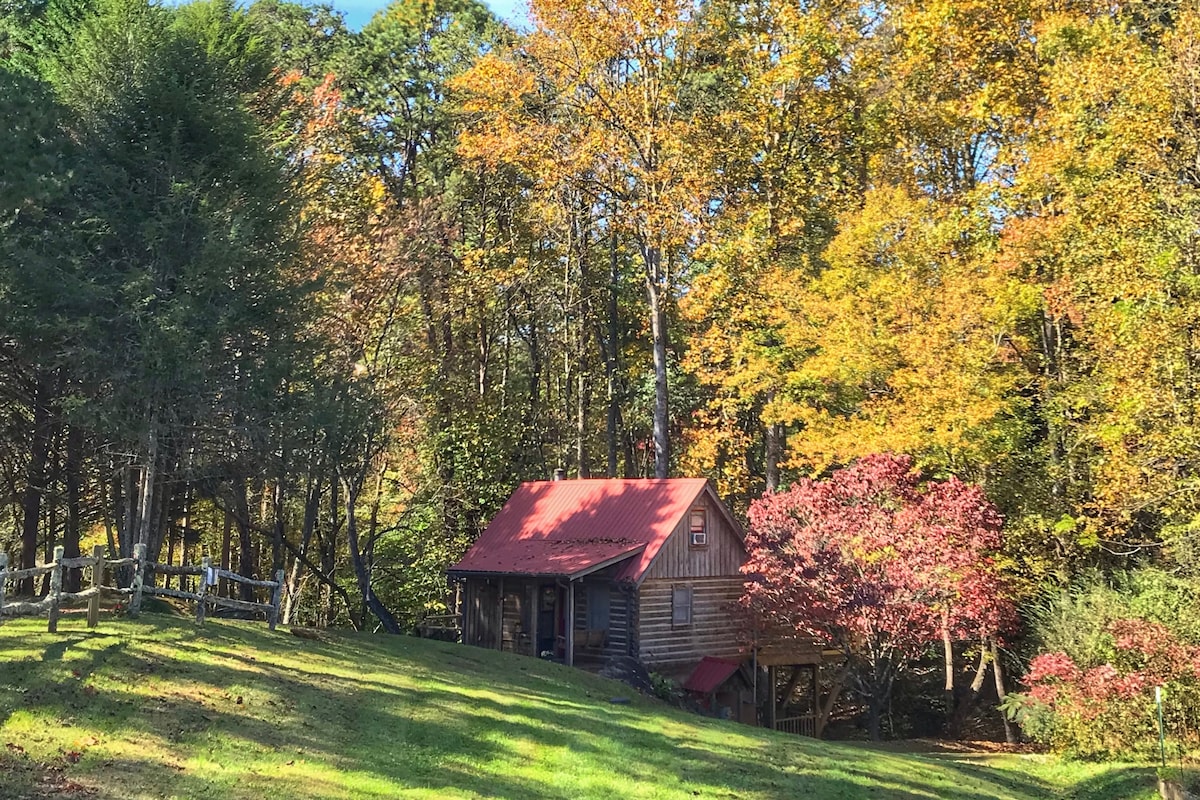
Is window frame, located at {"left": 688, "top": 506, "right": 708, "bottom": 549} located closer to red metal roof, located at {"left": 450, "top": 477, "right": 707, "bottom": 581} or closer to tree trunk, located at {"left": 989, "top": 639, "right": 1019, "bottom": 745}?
red metal roof, located at {"left": 450, "top": 477, "right": 707, "bottom": 581}

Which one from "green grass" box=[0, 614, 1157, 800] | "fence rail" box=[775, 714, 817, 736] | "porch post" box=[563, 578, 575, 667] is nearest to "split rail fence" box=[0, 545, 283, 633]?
"green grass" box=[0, 614, 1157, 800]

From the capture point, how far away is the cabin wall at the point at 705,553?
31.5m

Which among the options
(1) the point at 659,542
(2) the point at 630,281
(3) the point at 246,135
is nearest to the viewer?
(3) the point at 246,135

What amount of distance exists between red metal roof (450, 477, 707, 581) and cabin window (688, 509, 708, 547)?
0.74 m

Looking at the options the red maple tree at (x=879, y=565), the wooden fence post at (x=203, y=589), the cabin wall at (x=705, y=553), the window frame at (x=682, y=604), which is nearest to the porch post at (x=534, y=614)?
the cabin wall at (x=705, y=553)

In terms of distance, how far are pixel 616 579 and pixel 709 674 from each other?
4.12m

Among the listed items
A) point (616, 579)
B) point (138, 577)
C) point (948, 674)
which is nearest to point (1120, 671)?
point (948, 674)

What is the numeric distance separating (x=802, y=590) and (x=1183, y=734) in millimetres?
9913

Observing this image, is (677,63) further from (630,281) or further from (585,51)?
(630,281)

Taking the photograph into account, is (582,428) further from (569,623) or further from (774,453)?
(569,623)

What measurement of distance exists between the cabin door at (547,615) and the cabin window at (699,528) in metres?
5.08

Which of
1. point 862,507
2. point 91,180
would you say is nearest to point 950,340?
point 862,507

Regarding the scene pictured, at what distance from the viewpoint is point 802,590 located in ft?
93.6

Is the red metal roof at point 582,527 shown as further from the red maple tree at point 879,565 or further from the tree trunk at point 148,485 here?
the tree trunk at point 148,485
